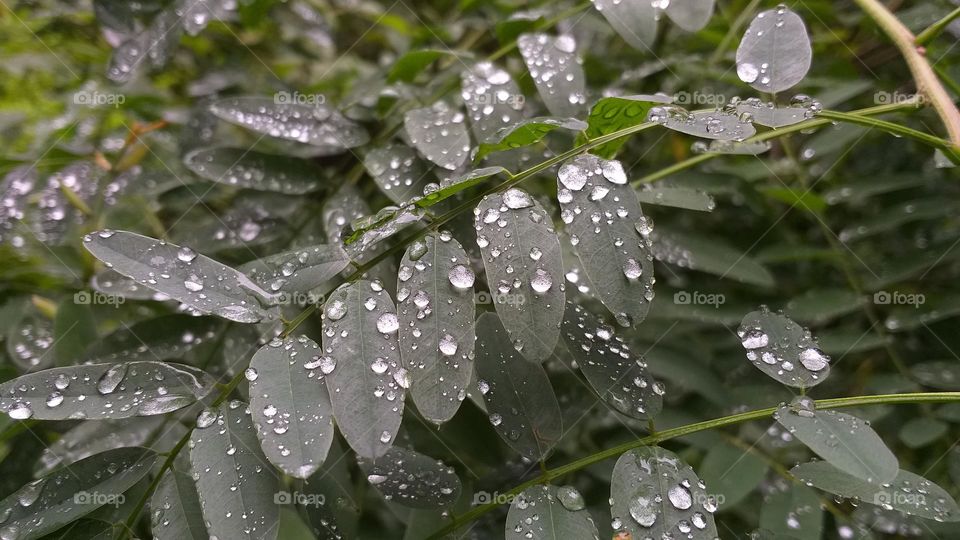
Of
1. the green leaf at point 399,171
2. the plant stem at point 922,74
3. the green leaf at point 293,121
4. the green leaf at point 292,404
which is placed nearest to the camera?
the green leaf at point 292,404

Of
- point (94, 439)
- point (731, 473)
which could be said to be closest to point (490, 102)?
point (731, 473)

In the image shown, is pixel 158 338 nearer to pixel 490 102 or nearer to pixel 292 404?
pixel 292 404

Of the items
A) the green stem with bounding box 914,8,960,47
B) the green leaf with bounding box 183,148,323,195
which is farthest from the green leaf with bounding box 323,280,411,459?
the green stem with bounding box 914,8,960,47

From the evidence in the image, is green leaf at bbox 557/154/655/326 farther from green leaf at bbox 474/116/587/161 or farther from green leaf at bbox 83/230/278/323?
green leaf at bbox 83/230/278/323

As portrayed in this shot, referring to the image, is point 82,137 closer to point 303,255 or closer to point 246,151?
point 246,151

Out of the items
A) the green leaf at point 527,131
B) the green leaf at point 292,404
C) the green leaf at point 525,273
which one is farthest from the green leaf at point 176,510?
the green leaf at point 527,131

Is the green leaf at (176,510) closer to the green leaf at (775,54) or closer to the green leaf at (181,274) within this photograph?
the green leaf at (181,274)
